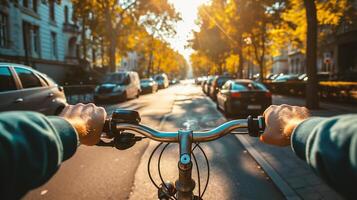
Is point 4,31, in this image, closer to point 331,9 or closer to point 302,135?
point 331,9

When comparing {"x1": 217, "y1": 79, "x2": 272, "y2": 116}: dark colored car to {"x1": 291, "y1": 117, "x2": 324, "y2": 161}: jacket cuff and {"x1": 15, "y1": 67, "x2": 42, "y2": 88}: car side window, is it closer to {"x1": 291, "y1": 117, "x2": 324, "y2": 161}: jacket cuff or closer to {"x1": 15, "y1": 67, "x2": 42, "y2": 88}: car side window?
{"x1": 15, "y1": 67, "x2": 42, "y2": 88}: car side window

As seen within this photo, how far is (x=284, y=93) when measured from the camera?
2375cm

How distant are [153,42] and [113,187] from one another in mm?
51532

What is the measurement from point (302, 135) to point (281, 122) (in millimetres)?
335

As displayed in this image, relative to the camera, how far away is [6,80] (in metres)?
6.67

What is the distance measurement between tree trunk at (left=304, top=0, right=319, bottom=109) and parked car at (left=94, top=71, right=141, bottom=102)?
36.4 ft

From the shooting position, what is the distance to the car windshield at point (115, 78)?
21219 mm

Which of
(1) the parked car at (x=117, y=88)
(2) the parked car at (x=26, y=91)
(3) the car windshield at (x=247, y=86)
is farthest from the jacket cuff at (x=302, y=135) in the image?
(1) the parked car at (x=117, y=88)

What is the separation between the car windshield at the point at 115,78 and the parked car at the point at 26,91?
41.5 feet

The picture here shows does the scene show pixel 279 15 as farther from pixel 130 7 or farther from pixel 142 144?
pixel 142 144

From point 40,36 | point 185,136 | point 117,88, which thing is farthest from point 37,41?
point 185,136

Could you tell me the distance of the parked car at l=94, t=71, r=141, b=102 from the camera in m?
19.6

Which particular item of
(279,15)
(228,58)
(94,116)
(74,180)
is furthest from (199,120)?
(228,58)

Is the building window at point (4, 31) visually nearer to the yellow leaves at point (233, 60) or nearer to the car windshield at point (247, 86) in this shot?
the car windshield at point (247, 86)
